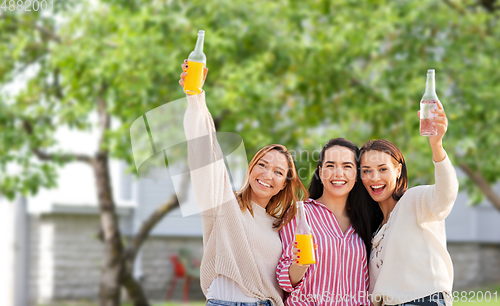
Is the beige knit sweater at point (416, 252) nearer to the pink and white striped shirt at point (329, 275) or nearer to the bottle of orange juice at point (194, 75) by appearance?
the pink and white striped shirt at point (329, 275)

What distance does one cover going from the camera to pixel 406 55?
7223 millimetres

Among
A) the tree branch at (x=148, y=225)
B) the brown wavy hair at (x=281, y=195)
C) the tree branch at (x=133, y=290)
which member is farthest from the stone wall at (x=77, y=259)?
the brown wavy hair at (x=281, y=195)

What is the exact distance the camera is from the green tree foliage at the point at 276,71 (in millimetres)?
6328

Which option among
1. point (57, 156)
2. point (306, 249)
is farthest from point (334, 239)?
point (57, 156)

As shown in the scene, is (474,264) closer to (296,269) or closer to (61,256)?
(61,256)

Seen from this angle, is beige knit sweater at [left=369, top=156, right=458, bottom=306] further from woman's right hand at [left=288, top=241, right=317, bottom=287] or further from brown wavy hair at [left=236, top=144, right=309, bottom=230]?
brown wavy hair at [left=236, top=144, right=309, bottom=230]

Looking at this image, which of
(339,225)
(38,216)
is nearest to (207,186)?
(339,225)

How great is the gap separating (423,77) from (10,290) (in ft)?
23.8

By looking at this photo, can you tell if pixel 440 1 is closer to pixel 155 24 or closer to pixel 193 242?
pixel 155 24

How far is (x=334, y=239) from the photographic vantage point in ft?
8.27

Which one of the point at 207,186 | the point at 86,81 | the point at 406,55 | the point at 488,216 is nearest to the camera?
the point at 207,186

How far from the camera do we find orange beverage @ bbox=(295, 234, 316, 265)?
2273mm

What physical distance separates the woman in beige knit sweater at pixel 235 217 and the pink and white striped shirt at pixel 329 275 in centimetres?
6

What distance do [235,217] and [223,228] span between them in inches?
2.7
